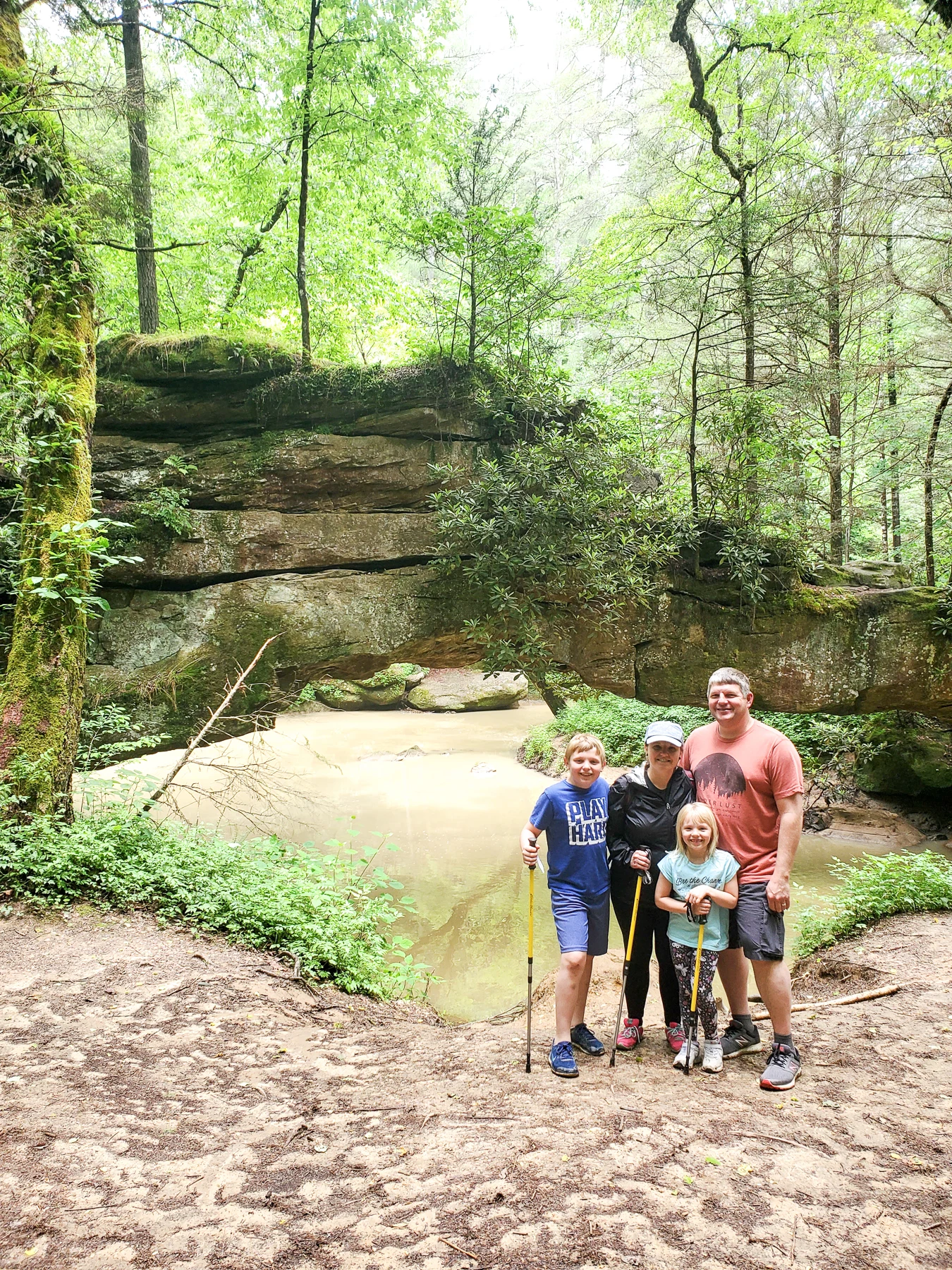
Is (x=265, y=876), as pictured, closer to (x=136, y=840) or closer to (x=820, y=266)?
(x=136, y=840)

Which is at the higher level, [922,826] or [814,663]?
[814,663]

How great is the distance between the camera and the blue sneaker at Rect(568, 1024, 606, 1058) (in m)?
3.60

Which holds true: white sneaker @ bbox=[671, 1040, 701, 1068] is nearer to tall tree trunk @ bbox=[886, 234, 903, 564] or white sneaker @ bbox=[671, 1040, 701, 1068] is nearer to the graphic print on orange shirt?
the graphic print on orange shirt

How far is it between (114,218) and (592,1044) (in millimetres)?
9016

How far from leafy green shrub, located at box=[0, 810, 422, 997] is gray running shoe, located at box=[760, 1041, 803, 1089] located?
2.93 m

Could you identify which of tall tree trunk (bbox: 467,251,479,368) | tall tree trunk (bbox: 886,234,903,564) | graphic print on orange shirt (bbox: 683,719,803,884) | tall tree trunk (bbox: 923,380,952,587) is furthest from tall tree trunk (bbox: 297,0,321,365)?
tall tree trunk (bbox: 923,380,952,587)

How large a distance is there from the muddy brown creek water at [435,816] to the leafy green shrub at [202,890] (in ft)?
2.22

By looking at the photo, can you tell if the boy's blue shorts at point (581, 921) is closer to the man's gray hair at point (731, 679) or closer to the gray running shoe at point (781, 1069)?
the gray running shoe at point (781, 1069)

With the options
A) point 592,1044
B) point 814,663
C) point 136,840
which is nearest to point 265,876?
point 136,840

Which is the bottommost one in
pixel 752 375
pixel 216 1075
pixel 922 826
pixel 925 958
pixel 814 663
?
pixel 922 826

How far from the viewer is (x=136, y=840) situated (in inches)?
222

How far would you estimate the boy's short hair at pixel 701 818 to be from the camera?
3225mm

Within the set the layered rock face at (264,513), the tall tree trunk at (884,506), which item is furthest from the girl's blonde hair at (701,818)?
the tall tree trunk at (884,506)

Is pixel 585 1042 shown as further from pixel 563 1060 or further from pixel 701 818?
pixel 701 818
